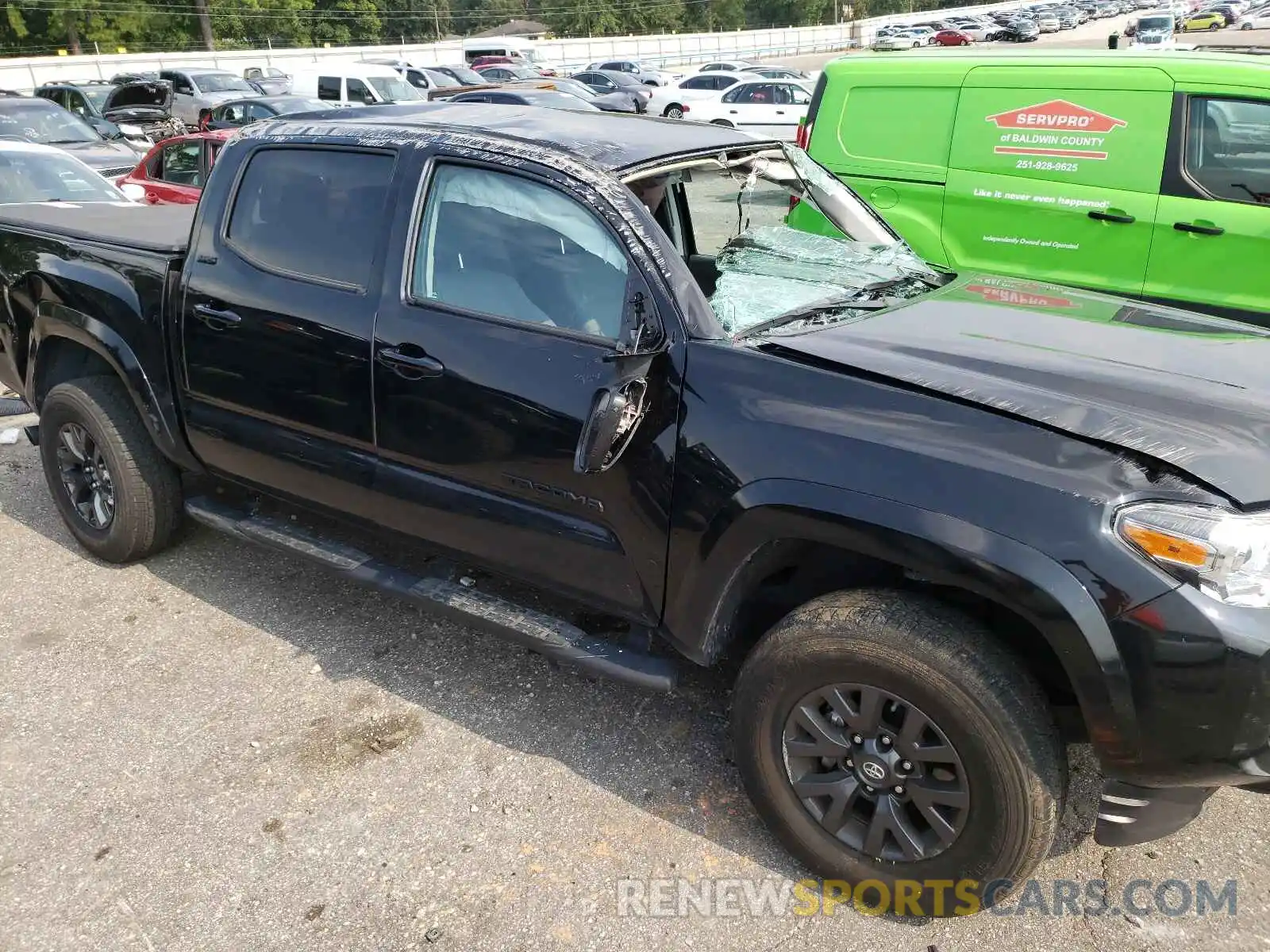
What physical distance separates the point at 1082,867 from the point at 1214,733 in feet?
2.63

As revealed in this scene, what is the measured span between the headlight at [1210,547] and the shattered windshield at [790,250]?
1048 millimetres

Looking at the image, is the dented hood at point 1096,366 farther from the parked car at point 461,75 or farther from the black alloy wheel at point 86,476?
the parked car at point 461,75

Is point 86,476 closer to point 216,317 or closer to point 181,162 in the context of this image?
point 216,317

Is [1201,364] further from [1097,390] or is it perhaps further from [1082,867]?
[1082,867]

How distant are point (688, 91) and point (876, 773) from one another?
2383 centimetres

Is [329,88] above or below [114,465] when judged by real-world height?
above

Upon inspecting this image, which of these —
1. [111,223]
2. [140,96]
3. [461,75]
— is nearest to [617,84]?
[461,75]

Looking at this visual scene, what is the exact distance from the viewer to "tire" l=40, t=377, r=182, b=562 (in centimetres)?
385

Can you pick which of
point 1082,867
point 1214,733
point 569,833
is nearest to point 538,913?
point 569,833

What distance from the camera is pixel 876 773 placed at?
233 cm

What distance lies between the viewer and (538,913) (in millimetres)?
2439

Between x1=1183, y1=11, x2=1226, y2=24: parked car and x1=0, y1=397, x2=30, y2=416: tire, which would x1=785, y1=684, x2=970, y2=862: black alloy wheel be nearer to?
x1=0, y1=397, x2=30, y2=416: tire

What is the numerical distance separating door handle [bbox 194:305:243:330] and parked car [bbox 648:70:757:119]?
21.2 m

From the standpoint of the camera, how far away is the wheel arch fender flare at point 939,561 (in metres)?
1.96
